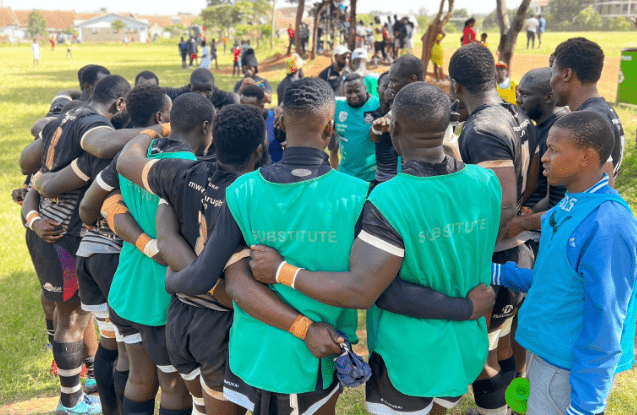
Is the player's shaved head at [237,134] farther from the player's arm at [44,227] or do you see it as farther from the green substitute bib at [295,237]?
the player's arm at [44,227]

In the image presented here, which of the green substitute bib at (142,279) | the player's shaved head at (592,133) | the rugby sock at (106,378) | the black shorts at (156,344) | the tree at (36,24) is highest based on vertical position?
the tree at (36,24)

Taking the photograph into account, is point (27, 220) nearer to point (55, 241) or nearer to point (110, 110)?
point (55, 241)

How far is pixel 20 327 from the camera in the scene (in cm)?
572

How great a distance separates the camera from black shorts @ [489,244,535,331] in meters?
3.25

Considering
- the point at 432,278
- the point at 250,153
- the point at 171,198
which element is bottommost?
the point at 432,278

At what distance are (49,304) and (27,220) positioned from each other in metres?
0.96

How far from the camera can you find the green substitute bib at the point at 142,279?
3.10 meters

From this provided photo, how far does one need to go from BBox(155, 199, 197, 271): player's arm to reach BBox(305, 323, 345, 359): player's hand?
29.1 inches

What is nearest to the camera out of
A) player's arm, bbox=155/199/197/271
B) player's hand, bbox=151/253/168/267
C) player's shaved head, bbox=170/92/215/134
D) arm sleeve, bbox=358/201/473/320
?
arm sleeve, bbox=358/201/473/320

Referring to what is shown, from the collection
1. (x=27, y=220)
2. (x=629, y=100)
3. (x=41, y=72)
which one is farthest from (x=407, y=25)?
(x=27, y=220)

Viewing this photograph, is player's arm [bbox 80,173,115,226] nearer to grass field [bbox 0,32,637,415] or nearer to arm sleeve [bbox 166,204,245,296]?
arm sleeve [bbox 166,204,245,296]

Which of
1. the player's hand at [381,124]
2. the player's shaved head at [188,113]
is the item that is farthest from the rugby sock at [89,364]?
the player's hand at [381,124]

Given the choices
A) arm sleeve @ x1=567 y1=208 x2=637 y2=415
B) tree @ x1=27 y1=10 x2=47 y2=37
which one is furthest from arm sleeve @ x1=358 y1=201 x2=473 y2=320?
tree @ x1=27 y1=10 x2=47 y2=37

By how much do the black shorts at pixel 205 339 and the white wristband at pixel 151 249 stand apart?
35 cm
